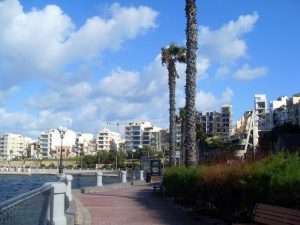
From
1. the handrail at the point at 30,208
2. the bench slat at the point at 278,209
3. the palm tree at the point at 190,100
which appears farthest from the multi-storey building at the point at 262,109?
the handrail at the point at 30,208

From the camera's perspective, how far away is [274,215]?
31.3ft

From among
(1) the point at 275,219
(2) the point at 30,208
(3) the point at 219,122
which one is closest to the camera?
(2) the point at 30,208

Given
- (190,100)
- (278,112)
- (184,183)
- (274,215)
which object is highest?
(278,112)

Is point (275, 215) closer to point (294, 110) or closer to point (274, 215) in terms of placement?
point (274, 215)

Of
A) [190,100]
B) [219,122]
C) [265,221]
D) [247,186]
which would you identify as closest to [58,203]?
[265,221]

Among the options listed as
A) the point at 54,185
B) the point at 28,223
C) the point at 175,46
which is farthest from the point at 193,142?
the point at 175,46

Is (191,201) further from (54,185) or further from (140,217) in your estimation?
(54,185)

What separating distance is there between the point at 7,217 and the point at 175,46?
36674 mm

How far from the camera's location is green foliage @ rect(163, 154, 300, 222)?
9961mm

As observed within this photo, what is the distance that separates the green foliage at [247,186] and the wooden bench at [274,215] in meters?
0.38

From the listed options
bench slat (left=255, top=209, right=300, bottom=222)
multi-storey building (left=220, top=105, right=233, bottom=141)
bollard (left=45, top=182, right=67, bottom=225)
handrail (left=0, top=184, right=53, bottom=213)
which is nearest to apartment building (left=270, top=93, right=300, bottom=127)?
multi-storey building (left=220, top=105, right=233, bottom=141)

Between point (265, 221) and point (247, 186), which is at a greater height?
point (247, 186)

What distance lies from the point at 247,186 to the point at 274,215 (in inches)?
70.6

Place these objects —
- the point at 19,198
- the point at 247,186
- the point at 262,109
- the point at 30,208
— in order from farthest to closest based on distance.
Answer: the point at 262,109
the point at 247,186
the point at 30,208
the point at 19,198
